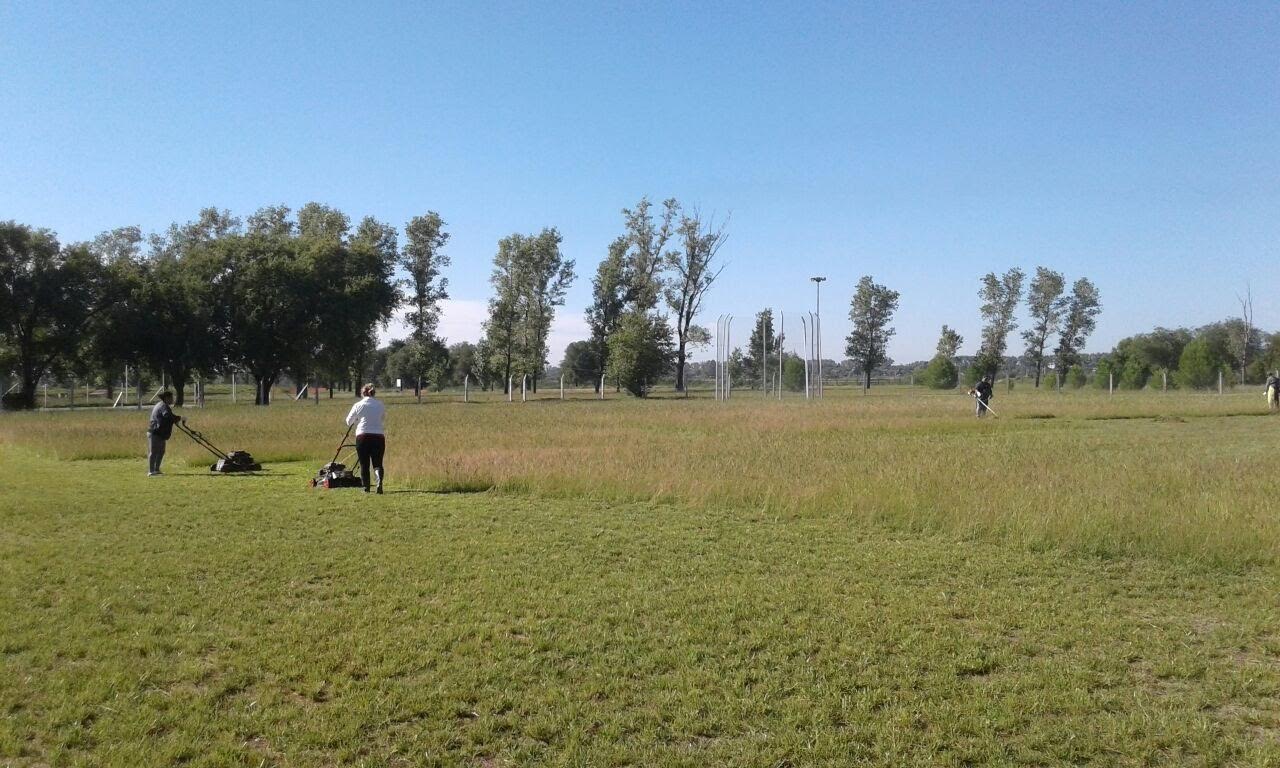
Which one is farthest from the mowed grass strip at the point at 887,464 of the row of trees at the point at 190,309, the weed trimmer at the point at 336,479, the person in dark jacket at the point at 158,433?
the row of trees at the point at 190,309

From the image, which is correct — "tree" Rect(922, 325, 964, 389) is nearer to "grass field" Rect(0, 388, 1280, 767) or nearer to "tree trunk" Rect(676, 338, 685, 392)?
"tree trunk" Rect(676, 338, 685, 392)

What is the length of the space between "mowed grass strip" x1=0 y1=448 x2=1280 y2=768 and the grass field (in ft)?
0.09

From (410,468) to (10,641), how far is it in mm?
9425

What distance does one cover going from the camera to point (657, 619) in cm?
628

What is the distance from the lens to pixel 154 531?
32.1 ft

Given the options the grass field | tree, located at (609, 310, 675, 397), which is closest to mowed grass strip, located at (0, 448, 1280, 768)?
the grass field

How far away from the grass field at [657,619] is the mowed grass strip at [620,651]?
3 centimetres

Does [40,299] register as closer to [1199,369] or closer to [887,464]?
[887,464]

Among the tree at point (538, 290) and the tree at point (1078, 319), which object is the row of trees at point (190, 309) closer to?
the tree at point (538, 290)

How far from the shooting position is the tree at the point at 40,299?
46625 mm

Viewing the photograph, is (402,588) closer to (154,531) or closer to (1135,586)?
(154,531)

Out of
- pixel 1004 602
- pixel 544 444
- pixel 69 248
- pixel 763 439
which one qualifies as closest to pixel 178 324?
pixel 69 248

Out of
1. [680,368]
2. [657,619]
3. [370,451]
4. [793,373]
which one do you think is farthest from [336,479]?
[793,373]

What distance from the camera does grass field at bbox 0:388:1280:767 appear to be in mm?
4355
